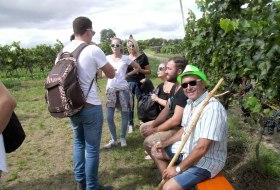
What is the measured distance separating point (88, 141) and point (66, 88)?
2.17 feet

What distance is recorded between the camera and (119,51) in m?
5.16

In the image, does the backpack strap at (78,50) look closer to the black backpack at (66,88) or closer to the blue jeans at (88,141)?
the black backpack at (66,88)

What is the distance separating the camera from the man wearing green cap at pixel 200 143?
2672mm

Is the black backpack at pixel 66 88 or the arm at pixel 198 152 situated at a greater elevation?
the black backpack at pixel 66 88

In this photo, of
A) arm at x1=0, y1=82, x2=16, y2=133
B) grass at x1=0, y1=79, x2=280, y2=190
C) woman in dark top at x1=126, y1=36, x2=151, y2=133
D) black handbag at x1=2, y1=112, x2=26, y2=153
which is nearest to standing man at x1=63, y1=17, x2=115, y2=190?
grass at x1=0, y1=79, x2=280, y2=190

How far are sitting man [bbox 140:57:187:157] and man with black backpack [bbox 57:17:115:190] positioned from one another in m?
0.66

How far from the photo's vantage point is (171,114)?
380 cm

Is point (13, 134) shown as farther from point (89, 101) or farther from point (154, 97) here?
point (154, 97)

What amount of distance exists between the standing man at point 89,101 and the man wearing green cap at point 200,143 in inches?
37.6

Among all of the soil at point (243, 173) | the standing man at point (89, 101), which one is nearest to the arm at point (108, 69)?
the standing man at point (89, 101)

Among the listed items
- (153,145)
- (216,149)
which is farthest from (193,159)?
(153,145)

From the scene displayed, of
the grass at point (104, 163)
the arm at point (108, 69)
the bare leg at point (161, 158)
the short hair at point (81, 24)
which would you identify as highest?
the short hair at point (81, 24)

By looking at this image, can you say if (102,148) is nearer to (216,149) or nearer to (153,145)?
(153,145)

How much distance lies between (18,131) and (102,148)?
3.53 m
